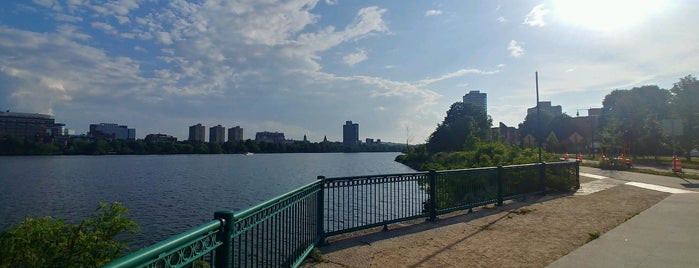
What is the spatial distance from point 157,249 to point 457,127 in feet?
220

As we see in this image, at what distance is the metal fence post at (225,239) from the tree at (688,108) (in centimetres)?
4257

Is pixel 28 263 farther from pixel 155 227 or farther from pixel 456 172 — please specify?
pixel 155 227

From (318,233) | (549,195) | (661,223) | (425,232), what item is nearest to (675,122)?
(549,195)

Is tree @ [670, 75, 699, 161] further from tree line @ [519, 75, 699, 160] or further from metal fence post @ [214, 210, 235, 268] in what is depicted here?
metal fence post @ [214, 210, 235, 268]

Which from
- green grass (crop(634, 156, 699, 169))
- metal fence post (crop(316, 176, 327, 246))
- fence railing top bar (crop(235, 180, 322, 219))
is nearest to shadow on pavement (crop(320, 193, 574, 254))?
metal fence post (crop(316, 176, 327, 246))

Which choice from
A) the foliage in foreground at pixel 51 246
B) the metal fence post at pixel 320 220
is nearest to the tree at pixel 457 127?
the metal fence post at pixel 320 220

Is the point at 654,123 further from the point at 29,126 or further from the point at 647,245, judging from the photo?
the point at 29,126

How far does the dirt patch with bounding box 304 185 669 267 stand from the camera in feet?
19.5

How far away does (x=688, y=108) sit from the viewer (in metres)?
35.6

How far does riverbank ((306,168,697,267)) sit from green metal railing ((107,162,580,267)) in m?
0.37

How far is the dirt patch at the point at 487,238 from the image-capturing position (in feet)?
19.5

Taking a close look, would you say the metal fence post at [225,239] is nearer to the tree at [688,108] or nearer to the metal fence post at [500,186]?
the metal fence post at [500,186]

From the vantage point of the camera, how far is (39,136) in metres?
131

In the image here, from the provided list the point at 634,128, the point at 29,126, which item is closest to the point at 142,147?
the point at 29,126
